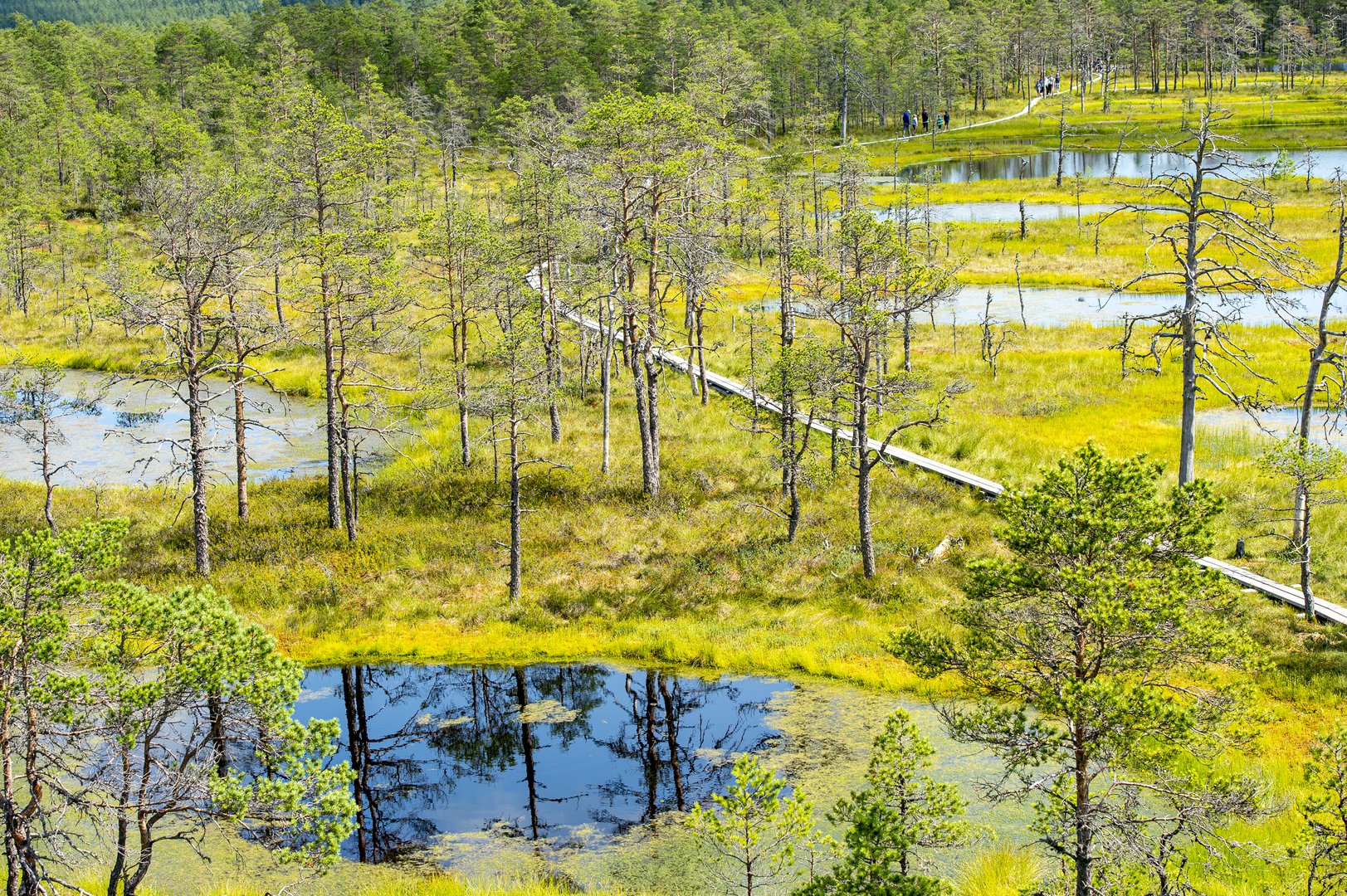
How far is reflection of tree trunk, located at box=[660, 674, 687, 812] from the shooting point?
2192 cm

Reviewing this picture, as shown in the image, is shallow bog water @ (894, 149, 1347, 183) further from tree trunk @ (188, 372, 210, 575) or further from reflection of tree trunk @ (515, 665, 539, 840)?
reflection of tree trunk @ (515, 665, 539, 840)

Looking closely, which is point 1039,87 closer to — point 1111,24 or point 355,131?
point 1111,24

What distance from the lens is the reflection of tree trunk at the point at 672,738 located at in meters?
21.9

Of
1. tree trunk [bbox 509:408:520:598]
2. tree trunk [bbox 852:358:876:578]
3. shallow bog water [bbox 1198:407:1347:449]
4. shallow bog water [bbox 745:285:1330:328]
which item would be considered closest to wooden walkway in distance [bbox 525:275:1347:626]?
tree trunk [bbox 852:358:876:578]

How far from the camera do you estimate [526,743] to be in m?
24.5

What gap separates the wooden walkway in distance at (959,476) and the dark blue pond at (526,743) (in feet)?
28.6

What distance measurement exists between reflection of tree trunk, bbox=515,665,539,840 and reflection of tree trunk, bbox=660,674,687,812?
2.86 metres

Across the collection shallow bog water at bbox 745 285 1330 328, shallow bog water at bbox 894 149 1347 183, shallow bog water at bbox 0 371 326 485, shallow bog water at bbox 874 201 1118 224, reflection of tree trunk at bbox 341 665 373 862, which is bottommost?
reflection of tree trunk at bbox 341 665 373 862

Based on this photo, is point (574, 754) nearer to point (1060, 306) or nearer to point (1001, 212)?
point (1060, 306)

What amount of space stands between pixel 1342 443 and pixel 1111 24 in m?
114

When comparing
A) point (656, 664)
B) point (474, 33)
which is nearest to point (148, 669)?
point (656, 664)

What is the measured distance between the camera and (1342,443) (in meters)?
38.2

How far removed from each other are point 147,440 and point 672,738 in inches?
1068

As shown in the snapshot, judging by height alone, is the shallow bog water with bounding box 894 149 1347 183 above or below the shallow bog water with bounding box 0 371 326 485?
above
